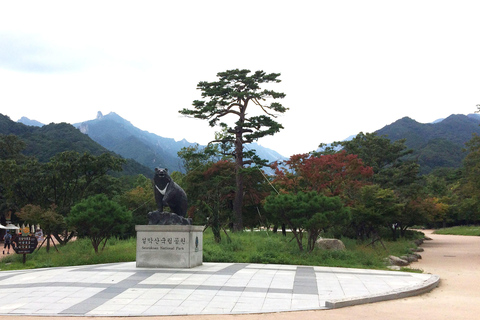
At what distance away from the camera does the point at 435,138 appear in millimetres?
82688

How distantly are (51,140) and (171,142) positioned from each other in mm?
125070

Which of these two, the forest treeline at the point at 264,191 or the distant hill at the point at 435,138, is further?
the distant hill at the point at 435,138

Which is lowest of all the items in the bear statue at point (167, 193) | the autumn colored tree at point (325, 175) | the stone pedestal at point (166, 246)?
the stone pedestal at point (166, 246)

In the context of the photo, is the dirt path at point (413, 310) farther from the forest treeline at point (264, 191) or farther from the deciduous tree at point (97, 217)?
the deciduous tree at point (97, 217)

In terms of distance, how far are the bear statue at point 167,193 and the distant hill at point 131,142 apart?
184ft

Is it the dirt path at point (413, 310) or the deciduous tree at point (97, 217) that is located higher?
the deciduous tree at point (97, 217)

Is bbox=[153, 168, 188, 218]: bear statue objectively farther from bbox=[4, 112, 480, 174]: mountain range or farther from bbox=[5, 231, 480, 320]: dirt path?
bbox=[4, 112, 480, 174]: mountain range

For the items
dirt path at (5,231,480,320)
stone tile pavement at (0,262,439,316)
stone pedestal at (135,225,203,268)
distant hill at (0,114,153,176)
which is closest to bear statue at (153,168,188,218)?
stone pedestal at (135,225,203,268)

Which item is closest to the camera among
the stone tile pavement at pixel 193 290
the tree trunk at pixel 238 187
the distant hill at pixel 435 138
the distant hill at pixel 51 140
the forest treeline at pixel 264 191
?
the stone tile pavement at pixel 193 290

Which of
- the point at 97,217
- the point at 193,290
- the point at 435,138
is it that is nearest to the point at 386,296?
the point at 193,290

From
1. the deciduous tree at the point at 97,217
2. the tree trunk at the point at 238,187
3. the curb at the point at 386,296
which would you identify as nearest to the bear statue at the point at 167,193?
the deciduous tree at the point at 97,217

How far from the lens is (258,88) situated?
21.9m

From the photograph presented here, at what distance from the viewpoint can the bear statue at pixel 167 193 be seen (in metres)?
11.2

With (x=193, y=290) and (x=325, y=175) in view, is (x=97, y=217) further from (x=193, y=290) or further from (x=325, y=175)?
(x=325, y=175)
